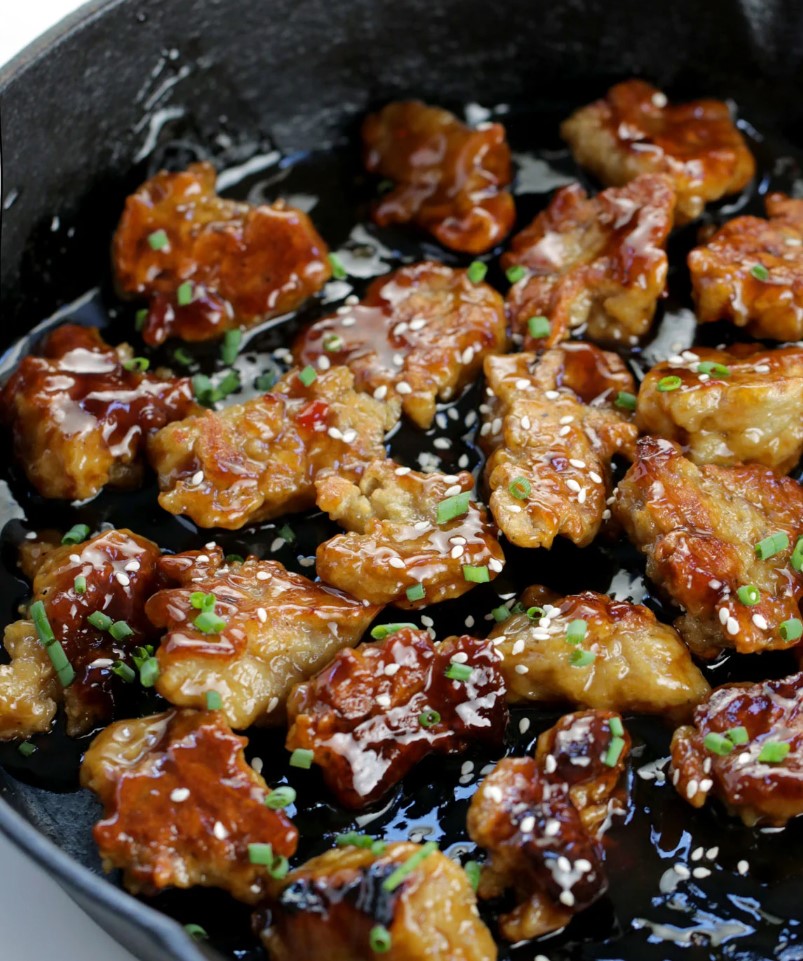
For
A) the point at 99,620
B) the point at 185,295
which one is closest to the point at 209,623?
the point at 99,620

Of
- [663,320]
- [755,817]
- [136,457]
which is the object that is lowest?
[755,817]

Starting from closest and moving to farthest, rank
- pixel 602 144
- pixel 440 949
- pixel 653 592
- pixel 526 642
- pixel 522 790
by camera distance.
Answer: pixel 440 949, pixel 522 790, pixel 526 642, pixel 653 592, pixel 602 144

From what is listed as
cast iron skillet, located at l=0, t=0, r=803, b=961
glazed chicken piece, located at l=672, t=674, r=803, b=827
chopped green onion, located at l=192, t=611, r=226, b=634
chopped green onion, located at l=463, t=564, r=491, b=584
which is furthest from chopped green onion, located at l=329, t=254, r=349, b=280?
glazed chicken piece, located at l=672, t=674, r=803, b=827

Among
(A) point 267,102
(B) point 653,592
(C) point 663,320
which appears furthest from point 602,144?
(B) point 653,592

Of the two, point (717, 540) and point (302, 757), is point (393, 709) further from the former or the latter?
point (717, 540)

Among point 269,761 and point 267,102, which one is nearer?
point 269,761

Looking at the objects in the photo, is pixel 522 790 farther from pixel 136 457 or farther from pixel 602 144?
pixel 602 144

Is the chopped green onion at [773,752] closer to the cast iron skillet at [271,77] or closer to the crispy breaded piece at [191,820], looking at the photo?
the cast iron skillet at [271,77]
